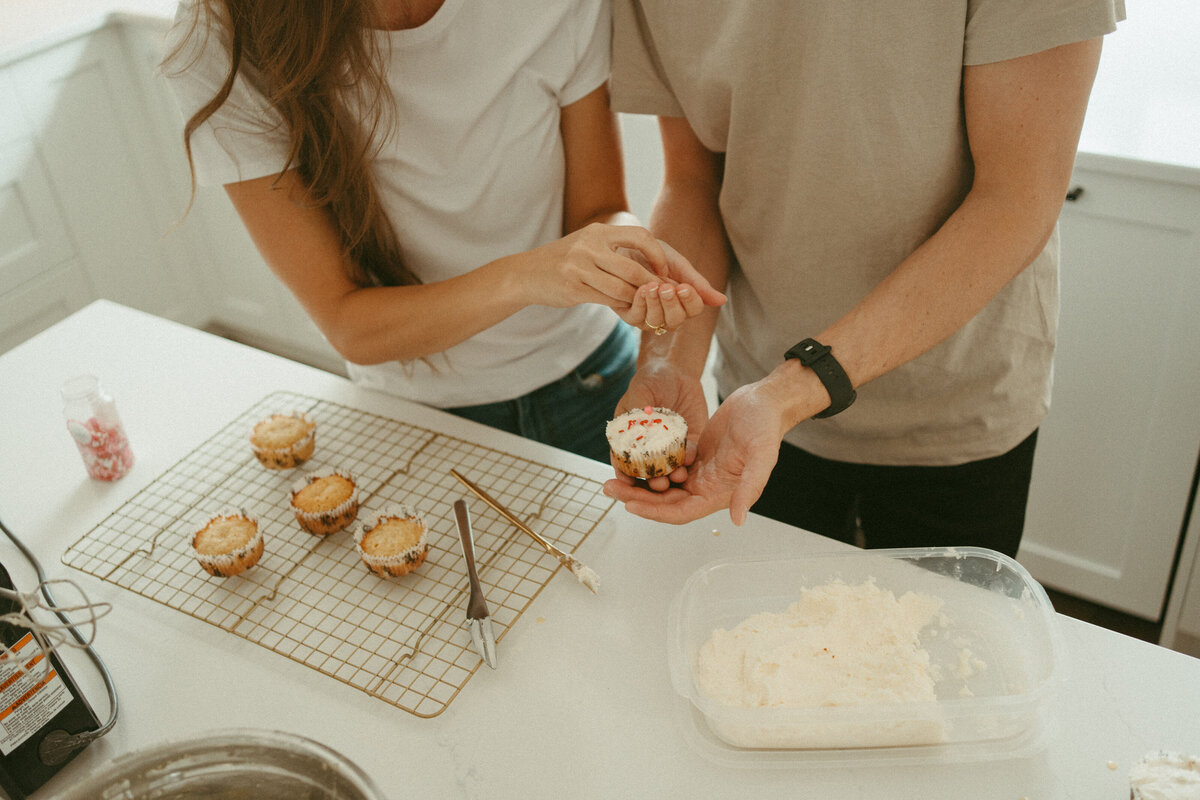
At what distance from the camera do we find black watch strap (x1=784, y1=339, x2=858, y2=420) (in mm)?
1096

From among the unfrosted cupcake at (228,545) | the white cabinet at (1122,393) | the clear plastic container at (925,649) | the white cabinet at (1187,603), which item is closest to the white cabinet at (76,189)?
the unfrosted cupcake at (228,545)

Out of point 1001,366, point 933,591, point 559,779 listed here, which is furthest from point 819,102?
point 559,779

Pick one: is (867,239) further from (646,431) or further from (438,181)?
(438,181)

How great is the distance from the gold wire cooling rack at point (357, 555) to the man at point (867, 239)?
0.18m

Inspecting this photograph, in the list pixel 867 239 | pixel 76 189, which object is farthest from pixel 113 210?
pixel 867 239

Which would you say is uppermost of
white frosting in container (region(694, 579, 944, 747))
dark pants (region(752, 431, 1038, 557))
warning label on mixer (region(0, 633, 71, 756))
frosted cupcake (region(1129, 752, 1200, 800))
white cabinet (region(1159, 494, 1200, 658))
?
warning label on mixer (region(0, 633, 71, 756))

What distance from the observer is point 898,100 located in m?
1.10

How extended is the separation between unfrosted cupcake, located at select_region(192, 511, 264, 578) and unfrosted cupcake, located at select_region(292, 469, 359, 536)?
6cm

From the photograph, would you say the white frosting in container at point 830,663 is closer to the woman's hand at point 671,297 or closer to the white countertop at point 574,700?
the white countertop at point 574,700

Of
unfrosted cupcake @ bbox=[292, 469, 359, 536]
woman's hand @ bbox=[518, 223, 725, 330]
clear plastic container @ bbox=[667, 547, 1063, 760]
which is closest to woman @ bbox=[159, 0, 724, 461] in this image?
woman's hand @ bbox=[518, 223, 725, 330]

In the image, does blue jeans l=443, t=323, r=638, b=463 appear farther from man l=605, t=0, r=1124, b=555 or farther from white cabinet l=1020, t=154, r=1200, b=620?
white cabinet l=1020, t=154, r=1200, b=620

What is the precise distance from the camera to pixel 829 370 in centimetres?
109

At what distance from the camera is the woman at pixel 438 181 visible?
3.76 ft

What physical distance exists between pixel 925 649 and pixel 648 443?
389 millimetres
